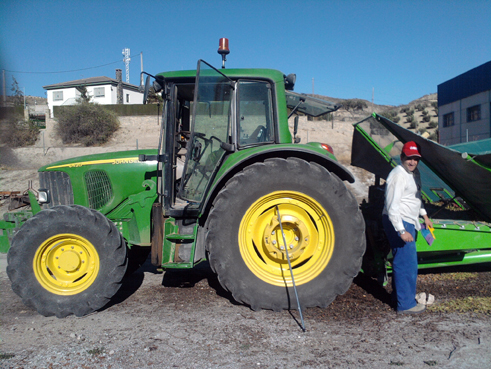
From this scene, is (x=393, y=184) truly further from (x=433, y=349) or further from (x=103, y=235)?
(x=103, y=235)

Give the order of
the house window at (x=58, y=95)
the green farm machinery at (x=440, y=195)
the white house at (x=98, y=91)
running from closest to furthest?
the green farm machinery at (x=440, y=195) < the white house at (x=98, y=91) < the house window at (x=58, y=95)

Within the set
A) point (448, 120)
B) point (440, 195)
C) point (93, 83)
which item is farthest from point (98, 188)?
point (93, 83)

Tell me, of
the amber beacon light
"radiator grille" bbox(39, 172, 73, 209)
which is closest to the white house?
"radiator grille" bbox(39, 172, 73, 209)

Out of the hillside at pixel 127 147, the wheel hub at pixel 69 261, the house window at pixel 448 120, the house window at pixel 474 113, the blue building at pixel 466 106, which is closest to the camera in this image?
the wheel hub at pixel 69 261

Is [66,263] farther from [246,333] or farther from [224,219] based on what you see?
[246,333]

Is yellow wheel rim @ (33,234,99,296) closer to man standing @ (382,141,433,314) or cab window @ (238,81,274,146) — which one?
cab window @ (238,81,274,146)

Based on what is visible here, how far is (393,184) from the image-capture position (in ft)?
11.6

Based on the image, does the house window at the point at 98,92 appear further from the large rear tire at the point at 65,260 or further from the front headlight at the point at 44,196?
the large rear tire at the point at 65,260

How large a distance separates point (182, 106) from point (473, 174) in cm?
328

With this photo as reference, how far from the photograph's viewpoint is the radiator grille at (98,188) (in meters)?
4.34

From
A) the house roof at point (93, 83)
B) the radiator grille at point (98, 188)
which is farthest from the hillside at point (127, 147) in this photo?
the house roof at point (93, 83)

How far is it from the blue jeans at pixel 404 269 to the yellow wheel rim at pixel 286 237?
24.1 inches

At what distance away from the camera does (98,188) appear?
4359 millimetres

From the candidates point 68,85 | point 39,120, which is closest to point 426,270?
point 39,120
